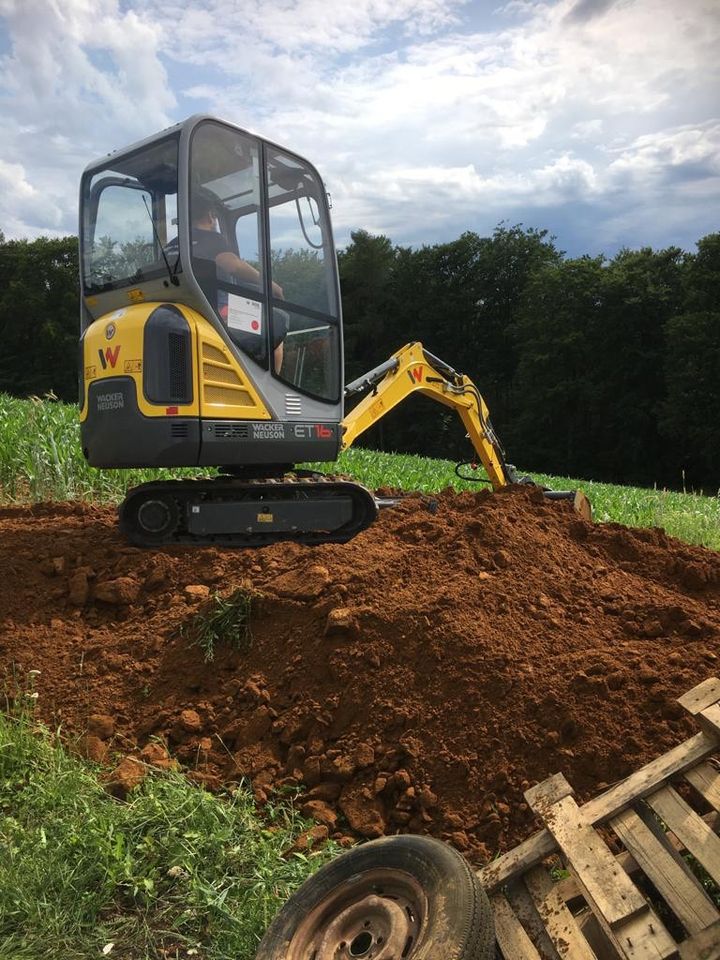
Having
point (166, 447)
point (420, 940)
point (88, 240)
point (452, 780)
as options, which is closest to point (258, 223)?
point (88, 240)

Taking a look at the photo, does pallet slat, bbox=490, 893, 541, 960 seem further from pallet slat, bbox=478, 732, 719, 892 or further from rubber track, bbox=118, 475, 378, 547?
rubber track, bbox=118, 475, 378, 547

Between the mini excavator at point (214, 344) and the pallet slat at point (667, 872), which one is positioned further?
the mini excavator at point (214, 344)

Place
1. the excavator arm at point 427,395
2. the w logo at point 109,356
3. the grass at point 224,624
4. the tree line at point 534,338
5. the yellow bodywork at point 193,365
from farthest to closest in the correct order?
the tree line at point 534,338 → the excavator arm at point 427,395 → the w logo at point 109,356 → the yellow bodywork at point 193,365 → the grass at point 224,624

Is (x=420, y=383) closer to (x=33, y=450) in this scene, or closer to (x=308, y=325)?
(x=308, y=325)

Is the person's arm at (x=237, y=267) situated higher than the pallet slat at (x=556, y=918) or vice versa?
the person's arm at (x=237, y=267)

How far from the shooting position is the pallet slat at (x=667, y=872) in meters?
2.36

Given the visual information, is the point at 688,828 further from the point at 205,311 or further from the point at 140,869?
the point at 205,311

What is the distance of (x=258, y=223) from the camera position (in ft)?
18.3

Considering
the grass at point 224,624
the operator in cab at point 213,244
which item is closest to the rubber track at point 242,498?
the operator in cab at point 213,244

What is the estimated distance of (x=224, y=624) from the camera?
14.1 feet

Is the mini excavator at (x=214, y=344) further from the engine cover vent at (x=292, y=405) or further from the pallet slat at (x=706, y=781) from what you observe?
the pallet slat at (x=706, y=781)

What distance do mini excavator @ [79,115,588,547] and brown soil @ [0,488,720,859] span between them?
0.66 meters

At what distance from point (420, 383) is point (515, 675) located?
400 centimetres

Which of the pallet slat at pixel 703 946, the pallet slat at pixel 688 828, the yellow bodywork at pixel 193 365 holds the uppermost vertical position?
the yellow bodywork at pixel 193 365
